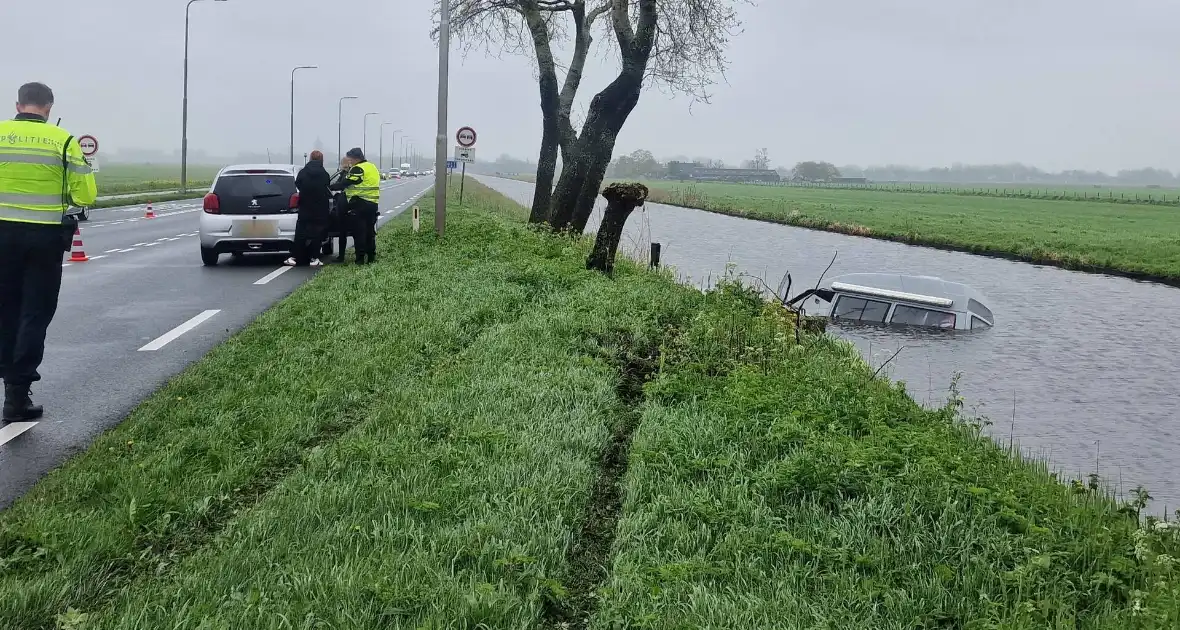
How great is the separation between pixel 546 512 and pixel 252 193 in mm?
12193

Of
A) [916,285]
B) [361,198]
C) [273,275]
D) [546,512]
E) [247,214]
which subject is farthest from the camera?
[916,285]

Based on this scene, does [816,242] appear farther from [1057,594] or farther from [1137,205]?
[1137,205]

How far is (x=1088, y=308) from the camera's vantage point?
19156mm

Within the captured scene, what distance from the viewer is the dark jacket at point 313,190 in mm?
14133

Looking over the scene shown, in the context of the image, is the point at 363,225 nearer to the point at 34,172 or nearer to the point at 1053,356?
the point at 34,172

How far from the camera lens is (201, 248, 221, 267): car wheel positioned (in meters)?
15.3

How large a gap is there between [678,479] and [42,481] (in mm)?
3239

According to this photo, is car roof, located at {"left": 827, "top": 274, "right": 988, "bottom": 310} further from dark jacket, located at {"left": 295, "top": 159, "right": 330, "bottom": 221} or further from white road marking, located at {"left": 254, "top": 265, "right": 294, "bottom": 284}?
white road marking, located at {"left": 254, "top": 265, "right": 294, "bottom": 284}

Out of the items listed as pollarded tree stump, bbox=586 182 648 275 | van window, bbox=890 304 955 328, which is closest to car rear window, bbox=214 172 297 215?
pollarded tree stump, bbox=586 182 648 275

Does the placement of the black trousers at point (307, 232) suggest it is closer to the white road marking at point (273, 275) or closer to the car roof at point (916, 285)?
the white road marking at point (273, 275)

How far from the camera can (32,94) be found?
6.09m

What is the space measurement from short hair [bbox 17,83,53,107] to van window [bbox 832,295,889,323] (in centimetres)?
1283

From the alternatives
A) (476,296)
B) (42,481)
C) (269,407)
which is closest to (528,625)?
(42,481)

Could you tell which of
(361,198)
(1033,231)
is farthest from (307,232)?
(1033,231)
